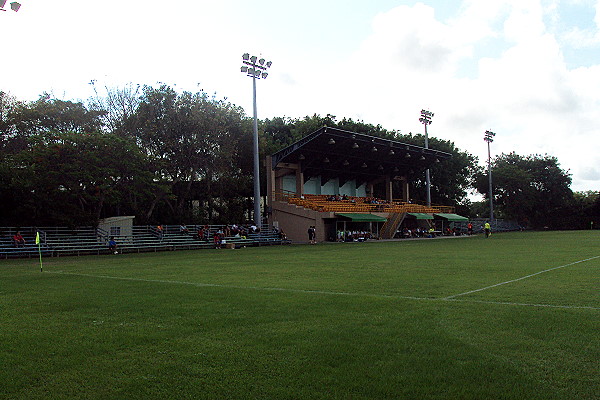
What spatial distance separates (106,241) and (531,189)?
6834 cm

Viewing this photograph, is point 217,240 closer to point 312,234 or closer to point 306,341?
point 312,234

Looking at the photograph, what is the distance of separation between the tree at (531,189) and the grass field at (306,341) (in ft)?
232

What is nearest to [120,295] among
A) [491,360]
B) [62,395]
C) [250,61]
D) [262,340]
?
[262,340]

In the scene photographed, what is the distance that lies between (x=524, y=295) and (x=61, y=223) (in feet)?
93.4

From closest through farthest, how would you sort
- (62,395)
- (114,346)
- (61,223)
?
(62,395) → (114,346) → (61,223)

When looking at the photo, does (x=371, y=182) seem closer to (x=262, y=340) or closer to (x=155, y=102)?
(x=155, y=102)

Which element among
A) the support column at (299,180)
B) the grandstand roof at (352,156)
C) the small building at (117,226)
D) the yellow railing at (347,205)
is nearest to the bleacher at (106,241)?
the small building at (117,226)

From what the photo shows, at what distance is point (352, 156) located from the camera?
5144 cm

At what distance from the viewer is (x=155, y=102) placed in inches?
1614

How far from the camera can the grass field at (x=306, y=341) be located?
459 centimetres

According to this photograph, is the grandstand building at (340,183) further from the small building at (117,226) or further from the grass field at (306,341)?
the grass field at (306,341)

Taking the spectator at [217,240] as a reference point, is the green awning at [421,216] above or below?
above

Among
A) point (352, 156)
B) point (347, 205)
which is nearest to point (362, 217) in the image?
point (347, 205)

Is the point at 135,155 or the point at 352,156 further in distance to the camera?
the point at 352,156
